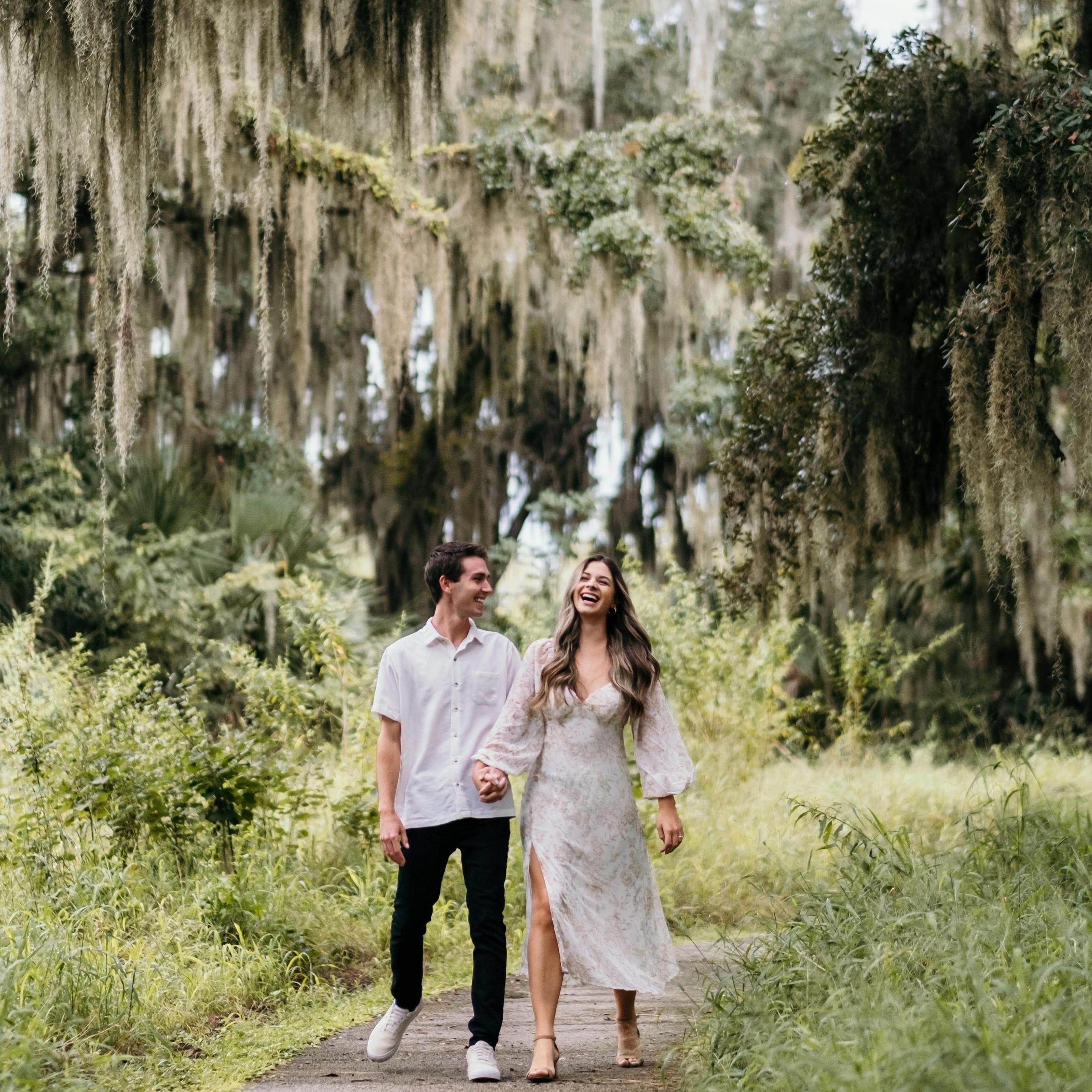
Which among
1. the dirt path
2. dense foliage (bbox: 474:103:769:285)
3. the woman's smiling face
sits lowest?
the dirt path

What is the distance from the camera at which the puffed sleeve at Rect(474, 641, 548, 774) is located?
4227mm

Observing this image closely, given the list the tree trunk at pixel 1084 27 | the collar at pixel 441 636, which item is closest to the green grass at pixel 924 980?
the collar at pixel 441 636

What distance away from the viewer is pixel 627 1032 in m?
4.20

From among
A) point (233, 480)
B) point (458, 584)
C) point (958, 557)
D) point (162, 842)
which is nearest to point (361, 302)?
point (233, 480)

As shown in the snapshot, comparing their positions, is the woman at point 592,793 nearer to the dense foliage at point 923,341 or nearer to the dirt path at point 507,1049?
the dirt path at point 507,1049

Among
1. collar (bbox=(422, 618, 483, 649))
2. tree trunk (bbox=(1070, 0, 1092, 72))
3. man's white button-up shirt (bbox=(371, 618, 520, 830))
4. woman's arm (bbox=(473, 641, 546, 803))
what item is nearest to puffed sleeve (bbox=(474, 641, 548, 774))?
woman's arm (bbox=(473, 641, 546, 803))

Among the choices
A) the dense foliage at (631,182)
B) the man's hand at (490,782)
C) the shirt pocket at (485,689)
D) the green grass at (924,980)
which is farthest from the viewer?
the dense foliage at (631,182)

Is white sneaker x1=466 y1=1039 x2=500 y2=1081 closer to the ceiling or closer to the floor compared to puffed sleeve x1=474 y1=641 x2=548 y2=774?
closer to the floor

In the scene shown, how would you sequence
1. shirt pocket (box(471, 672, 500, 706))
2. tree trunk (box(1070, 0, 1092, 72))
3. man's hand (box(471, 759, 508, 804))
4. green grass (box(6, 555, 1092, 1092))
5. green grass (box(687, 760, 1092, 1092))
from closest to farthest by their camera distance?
green grass (box(687, 760, 1092, 1092)) → green grass (box(6, 555, 1092, 1092)) → man's hand (box(471, 759, 508, 804)) → shirt pocket (box(471, 672, 500, 706)) → tree trunk (box(1070, 0, 1092, 72))

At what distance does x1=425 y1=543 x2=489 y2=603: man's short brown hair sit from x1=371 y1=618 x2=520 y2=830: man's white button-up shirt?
6.1 inches

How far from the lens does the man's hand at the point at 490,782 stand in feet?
13.7

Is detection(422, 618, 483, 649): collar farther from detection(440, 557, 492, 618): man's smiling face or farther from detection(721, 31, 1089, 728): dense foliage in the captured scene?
detection(721, 31, 1089, 728): dense foliage

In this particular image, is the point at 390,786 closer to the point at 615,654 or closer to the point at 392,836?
the point at 392,836

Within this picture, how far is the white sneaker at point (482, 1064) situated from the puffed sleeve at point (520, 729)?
2.62 feet
